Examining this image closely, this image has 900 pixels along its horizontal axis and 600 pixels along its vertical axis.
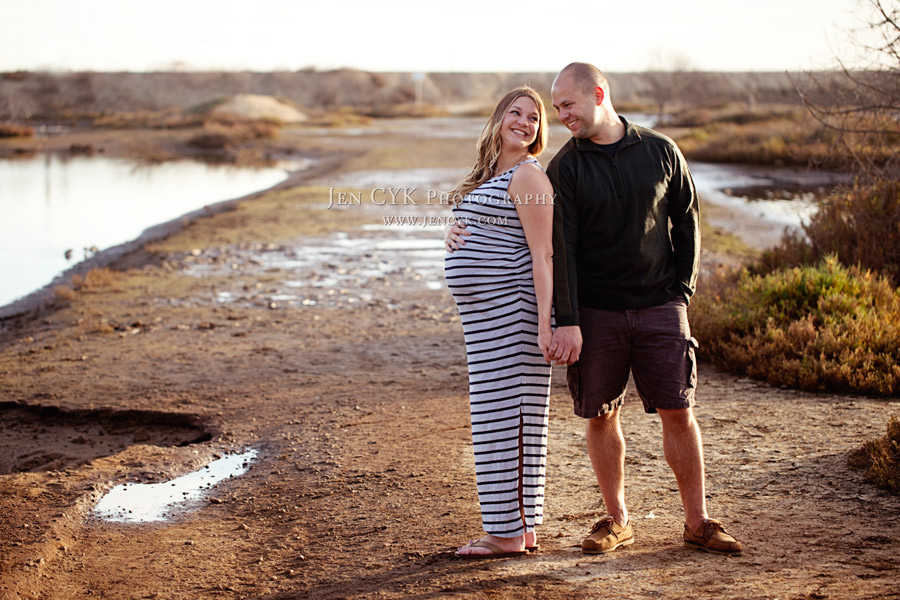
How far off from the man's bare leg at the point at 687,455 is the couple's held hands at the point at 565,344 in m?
0.53

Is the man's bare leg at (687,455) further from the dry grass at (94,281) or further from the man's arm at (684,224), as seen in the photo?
the dry grass at (94,281)

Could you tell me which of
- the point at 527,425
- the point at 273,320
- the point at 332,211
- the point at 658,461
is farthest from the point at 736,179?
the point at 527,425

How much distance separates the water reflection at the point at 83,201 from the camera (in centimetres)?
1547

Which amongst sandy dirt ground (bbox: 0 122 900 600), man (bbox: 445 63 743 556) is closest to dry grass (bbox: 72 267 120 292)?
sandy dirt ground (bbox: 0 122 900 600)

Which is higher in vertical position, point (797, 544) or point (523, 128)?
point (523, 128)

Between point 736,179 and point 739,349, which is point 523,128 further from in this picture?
point 736,179

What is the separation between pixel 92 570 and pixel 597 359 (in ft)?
8.77

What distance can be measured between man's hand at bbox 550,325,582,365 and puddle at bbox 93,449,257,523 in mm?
2627

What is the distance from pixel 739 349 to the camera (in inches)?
299

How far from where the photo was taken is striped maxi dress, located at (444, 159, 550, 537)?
3.98 meters

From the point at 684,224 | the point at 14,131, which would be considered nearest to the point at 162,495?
the point at 684,224

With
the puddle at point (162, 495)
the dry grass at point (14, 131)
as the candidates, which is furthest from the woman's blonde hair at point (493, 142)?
the dry grass at point (14, 131)

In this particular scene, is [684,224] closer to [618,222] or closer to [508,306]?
[618,222]

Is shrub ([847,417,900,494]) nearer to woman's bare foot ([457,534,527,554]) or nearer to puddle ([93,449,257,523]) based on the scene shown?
woman's bare foot ([457,534,527,554])
